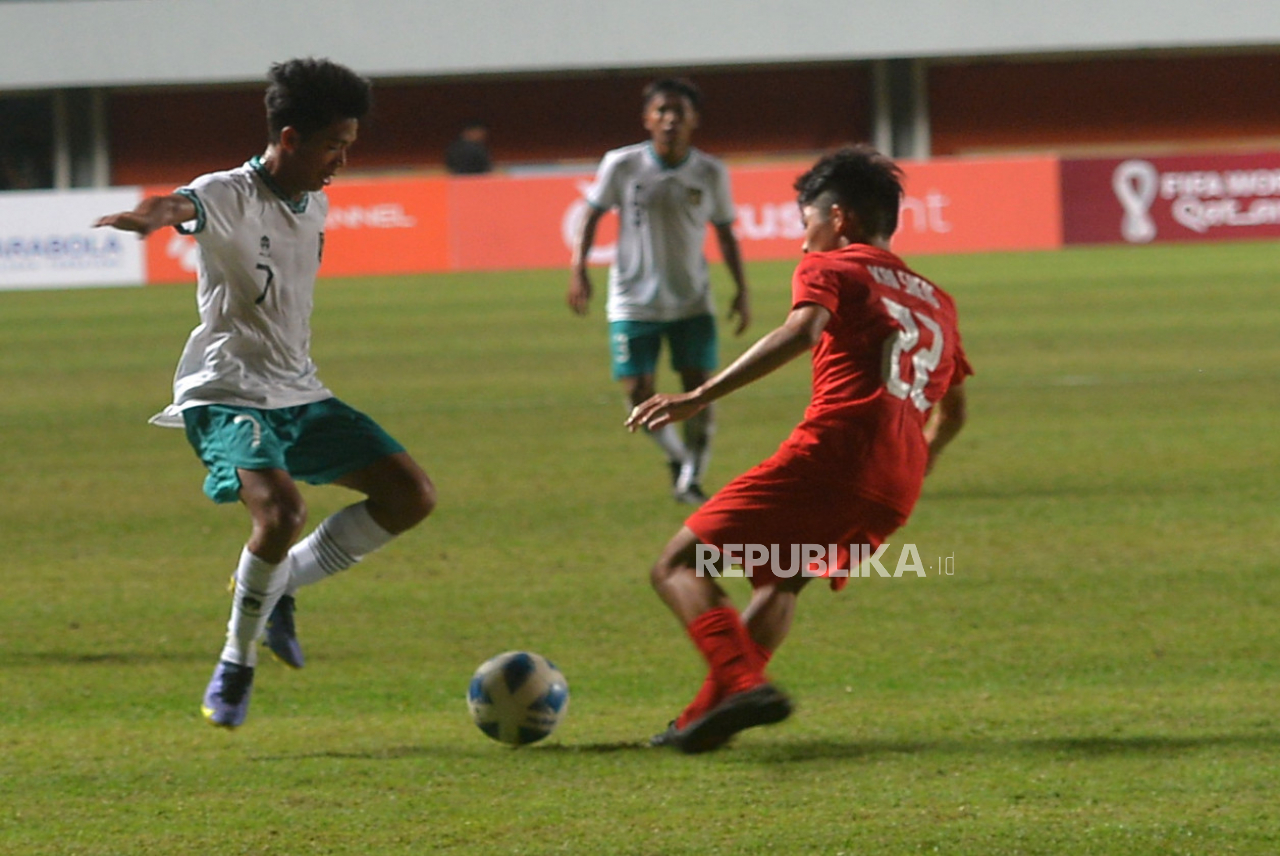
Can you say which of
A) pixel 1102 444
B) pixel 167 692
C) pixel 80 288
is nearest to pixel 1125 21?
pixel 80 288

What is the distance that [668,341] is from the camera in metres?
9.37

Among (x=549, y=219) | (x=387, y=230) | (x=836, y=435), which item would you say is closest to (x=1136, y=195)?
(x=549, y=219)

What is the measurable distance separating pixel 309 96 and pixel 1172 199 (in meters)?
22.5

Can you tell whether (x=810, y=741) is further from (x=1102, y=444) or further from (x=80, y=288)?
(x=80, y=288)

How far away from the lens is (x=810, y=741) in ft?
16.6

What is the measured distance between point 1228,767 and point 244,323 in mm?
2902

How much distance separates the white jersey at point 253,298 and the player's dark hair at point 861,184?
59.6 inches

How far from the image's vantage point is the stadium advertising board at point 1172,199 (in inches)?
1012

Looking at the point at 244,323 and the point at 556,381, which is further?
the point at 556,381

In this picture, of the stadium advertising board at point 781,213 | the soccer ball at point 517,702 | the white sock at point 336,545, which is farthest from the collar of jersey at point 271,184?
the stadium advertising board at point 781,213

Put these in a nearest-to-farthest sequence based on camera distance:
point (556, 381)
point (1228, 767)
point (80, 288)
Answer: point (1228, 767) < point (556, 381) < point (80, 288)

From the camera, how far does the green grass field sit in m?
4.39

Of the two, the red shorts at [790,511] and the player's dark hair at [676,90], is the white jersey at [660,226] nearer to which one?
the player's dark hair at [676,90]

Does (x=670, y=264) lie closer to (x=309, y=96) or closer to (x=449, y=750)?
(x=309, y=96)
